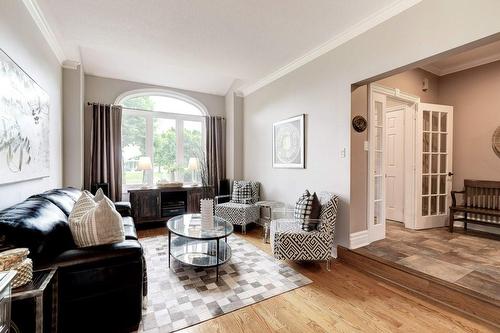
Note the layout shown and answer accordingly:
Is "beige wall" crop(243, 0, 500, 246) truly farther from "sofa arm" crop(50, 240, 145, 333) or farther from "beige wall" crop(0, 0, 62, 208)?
"beige wall" crop(0, 0, 62, 208)

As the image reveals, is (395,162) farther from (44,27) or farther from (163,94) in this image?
(44,27)

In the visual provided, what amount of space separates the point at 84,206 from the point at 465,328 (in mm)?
3012

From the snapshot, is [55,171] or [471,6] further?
[55,171]

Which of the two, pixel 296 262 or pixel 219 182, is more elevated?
pixel 219 182

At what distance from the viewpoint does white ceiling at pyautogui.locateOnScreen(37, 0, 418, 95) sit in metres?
2.31

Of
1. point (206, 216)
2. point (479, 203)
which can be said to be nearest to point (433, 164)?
point (479, 203)

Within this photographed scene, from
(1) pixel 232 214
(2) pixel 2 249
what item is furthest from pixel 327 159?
(2) pixel 2 249

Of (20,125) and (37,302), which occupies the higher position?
(20,125)

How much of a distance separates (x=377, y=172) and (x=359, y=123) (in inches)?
30.7

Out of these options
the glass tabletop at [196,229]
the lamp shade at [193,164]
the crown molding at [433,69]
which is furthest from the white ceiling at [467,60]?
the lamp shade at [193,164]

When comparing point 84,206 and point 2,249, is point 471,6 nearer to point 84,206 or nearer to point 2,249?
point 84,206

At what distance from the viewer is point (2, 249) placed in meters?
1.28

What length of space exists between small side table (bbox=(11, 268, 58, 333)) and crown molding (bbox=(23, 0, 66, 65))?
242cm

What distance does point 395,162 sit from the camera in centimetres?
422
